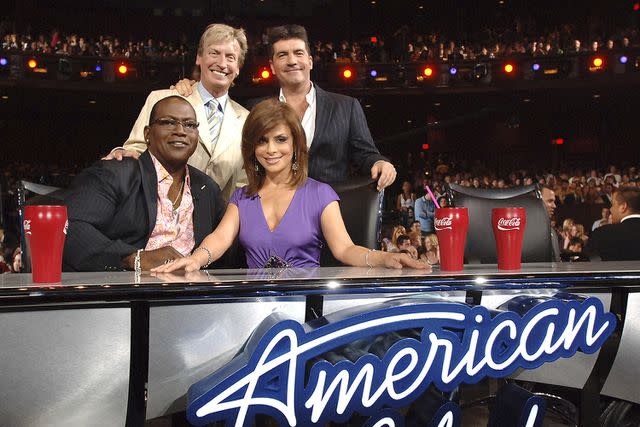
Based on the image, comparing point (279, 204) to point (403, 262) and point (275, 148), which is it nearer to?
point (275, 148)

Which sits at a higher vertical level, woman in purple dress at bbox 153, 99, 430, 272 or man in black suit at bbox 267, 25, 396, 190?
man in black suit at bbox 267, 25, 396, 190

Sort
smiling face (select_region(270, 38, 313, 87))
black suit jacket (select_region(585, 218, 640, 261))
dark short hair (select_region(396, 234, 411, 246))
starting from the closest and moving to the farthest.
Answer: smiling face (select_region(270, 38, 313, 87)) → black suit jacket (select_region(585, 218, 640, 261)) → dark short hair (select_region(396, 234, 411, 246))

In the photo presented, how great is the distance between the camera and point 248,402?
1231 millimetres

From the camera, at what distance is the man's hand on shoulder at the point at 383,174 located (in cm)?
222

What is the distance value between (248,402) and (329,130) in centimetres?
158

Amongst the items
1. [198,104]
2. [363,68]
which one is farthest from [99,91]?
[198,104]

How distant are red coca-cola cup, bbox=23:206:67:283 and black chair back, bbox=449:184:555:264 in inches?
55.3

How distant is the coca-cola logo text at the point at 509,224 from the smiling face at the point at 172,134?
3.39 ft

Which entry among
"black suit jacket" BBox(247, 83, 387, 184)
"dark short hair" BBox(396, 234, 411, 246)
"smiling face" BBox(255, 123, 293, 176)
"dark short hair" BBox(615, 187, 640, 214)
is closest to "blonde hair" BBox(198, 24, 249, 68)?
"black suit jacket" BBox(247, 83, 387, 184)

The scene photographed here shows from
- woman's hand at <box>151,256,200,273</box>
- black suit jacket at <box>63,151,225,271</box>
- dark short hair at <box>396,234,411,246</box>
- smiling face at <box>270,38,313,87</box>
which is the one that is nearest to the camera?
woman's hand at <box>151,256,200,273</box>

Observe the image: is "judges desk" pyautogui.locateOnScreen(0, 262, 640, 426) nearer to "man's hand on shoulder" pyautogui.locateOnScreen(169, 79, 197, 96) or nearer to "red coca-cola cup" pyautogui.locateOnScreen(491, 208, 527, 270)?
"red coca-cola cup" pyautogui.locateOnScreen(491, 208, 527, 270)

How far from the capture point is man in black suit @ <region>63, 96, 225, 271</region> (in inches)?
77.2

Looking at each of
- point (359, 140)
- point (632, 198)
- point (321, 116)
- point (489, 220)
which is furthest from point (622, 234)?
point (321, 116)

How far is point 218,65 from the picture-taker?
8.82 ft
